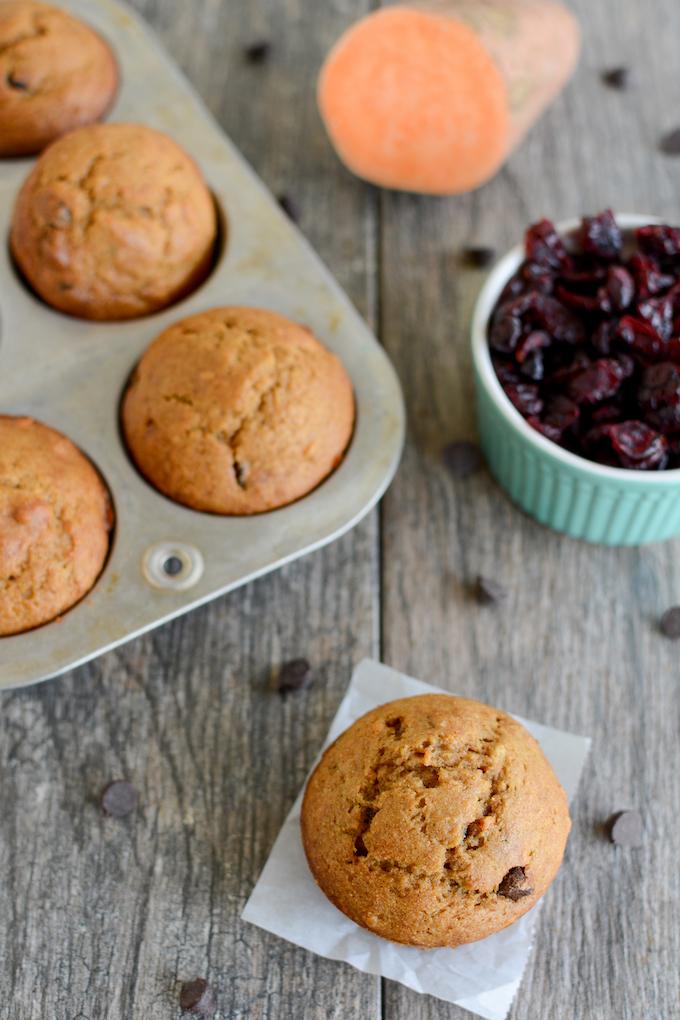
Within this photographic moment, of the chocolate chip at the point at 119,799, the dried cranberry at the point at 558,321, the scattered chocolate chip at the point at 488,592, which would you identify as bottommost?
the chocolate chip at the point at 119,799

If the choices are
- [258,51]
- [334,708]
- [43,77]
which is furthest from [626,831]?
[258,51]

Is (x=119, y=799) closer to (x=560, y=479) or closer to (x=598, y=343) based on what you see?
(x=560, y=479)

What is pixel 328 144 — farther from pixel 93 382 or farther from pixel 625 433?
pixel 625 433

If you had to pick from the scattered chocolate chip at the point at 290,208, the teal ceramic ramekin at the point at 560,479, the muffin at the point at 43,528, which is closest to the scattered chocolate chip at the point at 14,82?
the scattered chocolate chip at the point at 290,208

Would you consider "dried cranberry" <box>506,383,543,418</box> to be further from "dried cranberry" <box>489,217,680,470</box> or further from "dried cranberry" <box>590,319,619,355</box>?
"dried cranberry" <box>590,319,619,355</box>

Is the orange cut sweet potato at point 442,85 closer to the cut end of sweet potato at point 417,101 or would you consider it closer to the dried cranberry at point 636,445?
→ the cut end of sweet potato at point 417,101

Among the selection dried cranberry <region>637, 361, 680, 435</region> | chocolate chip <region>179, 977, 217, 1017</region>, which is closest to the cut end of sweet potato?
dried cranberry <region>637, 361, 680, 435</region>
